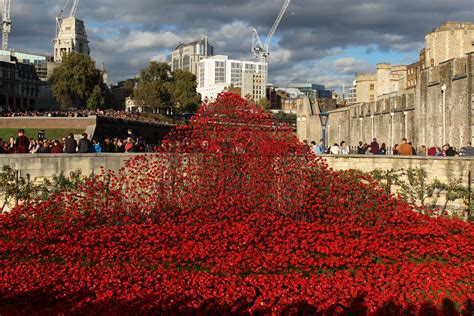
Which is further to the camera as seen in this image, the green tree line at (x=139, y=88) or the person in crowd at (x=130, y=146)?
the green tree line at (x=139, y=88)

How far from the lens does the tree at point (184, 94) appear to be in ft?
323

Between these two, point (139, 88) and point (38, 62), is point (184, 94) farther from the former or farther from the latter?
point (38, 62)

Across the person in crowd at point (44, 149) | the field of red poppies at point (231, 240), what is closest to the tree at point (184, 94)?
the person in crowd at point (44, 149)

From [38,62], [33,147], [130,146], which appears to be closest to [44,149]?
[33,147]

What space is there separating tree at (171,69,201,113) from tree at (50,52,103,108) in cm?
1470

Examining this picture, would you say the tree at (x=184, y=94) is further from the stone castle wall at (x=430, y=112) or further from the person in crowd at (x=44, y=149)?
the person in crowd at (x=44, y=149)

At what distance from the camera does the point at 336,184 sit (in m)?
17.2

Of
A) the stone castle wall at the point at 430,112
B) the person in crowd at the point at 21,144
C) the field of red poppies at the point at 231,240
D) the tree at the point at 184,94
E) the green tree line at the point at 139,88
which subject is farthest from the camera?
the tree at the point at 184,94

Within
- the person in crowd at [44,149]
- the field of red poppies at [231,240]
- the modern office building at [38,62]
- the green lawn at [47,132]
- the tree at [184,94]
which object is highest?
the modern office building at [38,62]

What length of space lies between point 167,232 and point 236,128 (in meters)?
4.33

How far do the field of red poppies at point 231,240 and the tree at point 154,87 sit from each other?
76140mm

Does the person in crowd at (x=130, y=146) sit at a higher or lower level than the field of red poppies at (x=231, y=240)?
higher

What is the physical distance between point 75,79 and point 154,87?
13.2 m

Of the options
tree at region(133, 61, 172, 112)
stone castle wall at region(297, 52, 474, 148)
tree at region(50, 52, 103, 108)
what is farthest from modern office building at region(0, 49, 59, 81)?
stone castle wall at region(297, 52, 474, 148)
